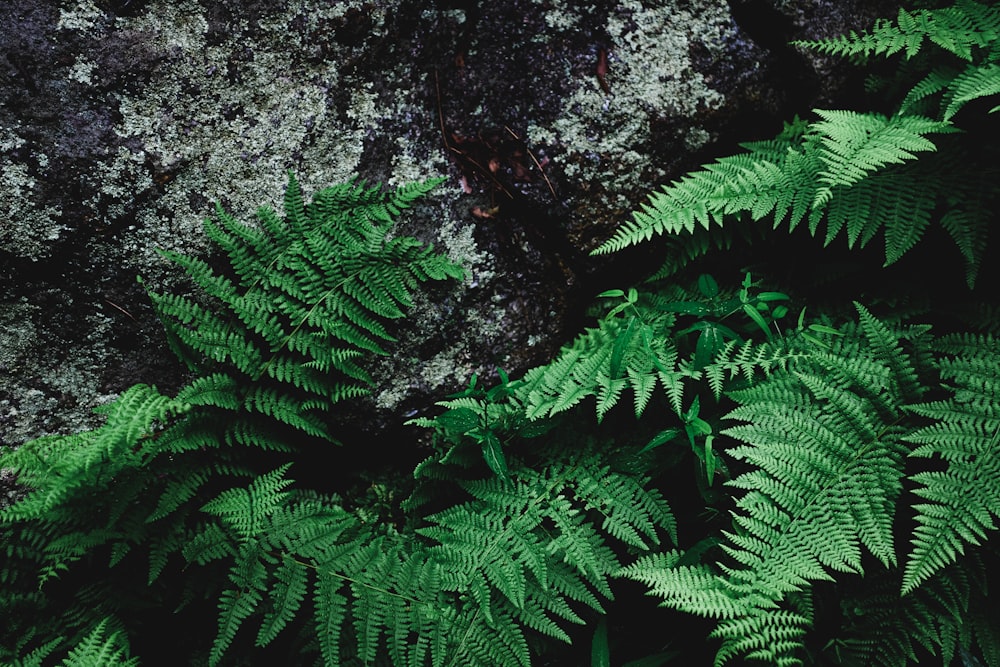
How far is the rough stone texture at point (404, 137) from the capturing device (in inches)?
108

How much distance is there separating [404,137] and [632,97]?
1.17 meters

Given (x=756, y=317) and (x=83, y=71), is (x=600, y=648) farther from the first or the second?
(x=83, y=71)

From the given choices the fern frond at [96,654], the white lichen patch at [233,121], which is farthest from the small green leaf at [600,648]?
the white lichen patch at [233,121]

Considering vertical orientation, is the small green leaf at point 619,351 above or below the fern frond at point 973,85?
below

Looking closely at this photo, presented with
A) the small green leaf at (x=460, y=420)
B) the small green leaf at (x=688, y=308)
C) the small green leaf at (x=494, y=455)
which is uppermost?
the small green leaf at (x=688, y=308)

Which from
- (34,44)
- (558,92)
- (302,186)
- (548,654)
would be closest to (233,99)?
(302,186)

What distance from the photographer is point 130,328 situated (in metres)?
2.84

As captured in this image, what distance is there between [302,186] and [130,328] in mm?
1047

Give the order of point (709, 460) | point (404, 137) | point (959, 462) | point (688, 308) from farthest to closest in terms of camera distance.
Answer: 1. point (404, 137)
2. point (688, 308)
3. point (709, 460)
4. point (959, 462)

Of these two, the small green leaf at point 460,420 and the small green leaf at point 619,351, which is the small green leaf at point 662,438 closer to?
the small green leaf at point 619,351

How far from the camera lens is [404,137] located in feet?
9.93

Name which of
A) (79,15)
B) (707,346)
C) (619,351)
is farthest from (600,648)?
(79,15)

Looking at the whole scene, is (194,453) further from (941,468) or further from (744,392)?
(941,468)

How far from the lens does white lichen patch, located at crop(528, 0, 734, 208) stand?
304 centimetres
